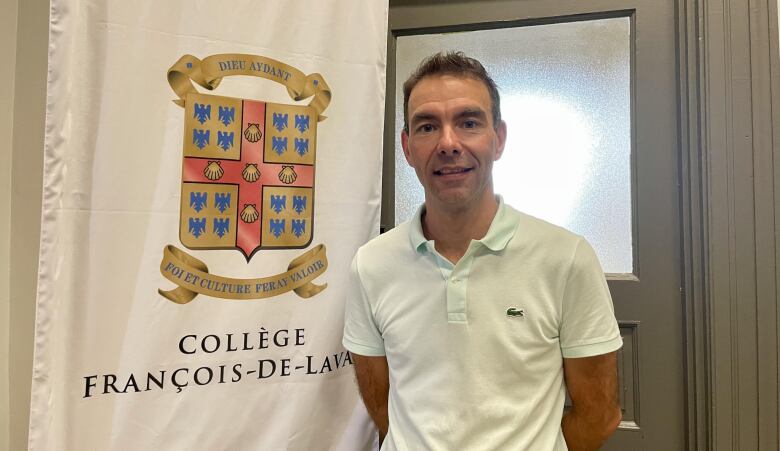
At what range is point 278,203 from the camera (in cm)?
118

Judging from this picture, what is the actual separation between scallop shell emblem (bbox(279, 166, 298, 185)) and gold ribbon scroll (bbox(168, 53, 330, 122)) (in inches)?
5.9

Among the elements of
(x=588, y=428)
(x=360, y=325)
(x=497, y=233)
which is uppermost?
(x=497, y=233)

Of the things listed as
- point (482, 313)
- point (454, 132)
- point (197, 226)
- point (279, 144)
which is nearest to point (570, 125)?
point (454, 132)

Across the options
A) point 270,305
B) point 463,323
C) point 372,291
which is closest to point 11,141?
point 270,305

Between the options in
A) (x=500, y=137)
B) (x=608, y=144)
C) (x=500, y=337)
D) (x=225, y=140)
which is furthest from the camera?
(x=608, y=144)

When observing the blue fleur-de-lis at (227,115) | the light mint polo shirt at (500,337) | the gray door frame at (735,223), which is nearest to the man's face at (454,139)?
the light mint polo shirt at (500,337)

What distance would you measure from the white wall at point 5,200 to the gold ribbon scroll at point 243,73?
0.45 metres

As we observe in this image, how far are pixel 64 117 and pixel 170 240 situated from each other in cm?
32

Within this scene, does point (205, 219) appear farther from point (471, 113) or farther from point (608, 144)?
point (608, 144)

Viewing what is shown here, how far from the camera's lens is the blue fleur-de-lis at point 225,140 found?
1.12 metres

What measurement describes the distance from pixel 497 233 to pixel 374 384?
18.5 inches

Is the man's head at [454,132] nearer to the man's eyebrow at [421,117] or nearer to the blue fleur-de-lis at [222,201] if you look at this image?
the man's eyebrow at [421,117]

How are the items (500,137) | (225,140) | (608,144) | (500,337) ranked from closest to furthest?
1. (500,337)
2. (500,137)
3. (225,140)
4. (608,144)

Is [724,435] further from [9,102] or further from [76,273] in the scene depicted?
[9,102]
